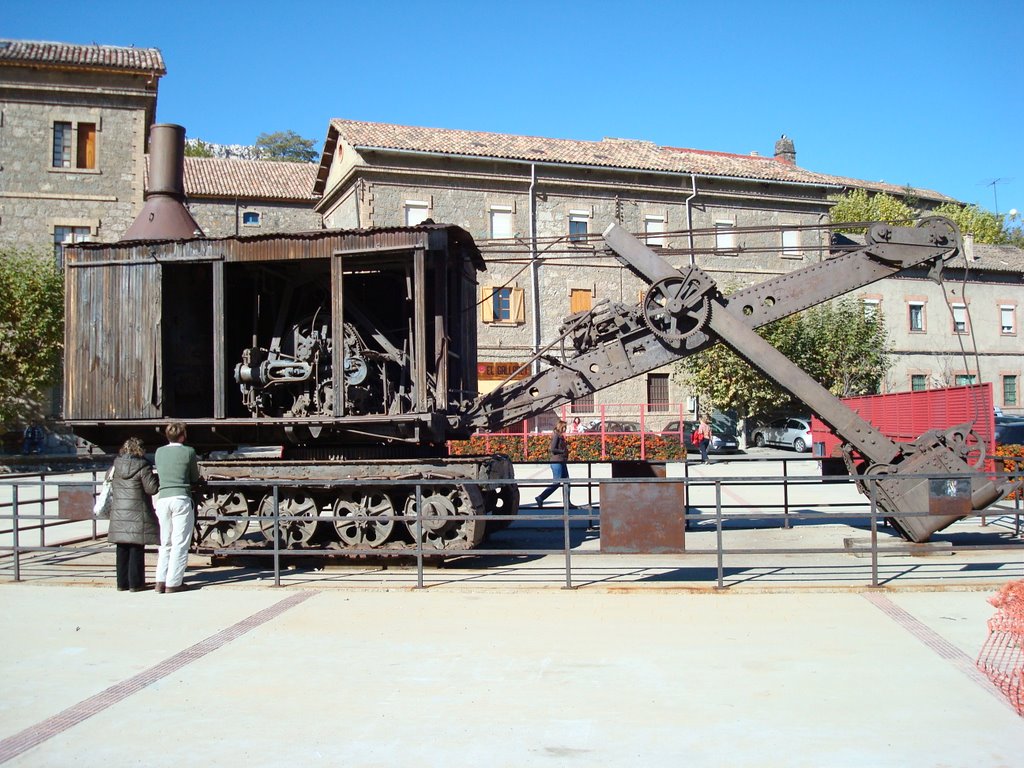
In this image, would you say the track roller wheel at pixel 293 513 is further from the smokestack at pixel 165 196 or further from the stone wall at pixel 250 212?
the stone wall at pixel 250 212

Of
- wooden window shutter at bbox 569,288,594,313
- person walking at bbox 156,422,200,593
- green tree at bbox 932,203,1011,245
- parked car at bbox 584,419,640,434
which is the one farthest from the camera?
green tree at bbox 932,203,1011,245

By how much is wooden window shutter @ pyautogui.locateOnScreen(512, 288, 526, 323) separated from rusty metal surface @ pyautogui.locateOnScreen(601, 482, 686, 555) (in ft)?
82.7

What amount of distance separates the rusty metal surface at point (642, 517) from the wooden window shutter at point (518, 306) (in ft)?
82.7

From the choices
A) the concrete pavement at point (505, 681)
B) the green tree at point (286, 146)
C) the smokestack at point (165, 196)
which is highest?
the green tree at point (286, 146)

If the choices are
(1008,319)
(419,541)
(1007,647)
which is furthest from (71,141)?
(1008,319)

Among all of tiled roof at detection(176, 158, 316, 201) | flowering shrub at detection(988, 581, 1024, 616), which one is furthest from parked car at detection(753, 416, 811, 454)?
flowering shrub at detection(988, 581, 1024, 616)

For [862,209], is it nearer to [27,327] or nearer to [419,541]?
[27,327]

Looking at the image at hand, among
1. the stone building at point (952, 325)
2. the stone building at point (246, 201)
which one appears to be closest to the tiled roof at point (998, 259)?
the stone building at point (952, 325)

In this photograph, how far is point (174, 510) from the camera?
28.8 ft

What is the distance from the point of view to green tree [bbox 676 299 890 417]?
34.0 meters

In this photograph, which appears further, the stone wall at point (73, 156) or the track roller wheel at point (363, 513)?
the stone wall at point (73, 156)

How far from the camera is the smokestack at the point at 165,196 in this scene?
13195 mm

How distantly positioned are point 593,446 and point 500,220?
10.8m

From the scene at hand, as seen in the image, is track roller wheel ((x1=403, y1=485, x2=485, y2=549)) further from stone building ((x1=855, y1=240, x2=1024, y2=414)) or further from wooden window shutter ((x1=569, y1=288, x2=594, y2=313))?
stone building ((x1=855, y1=240, x2=1024, y2=414))
